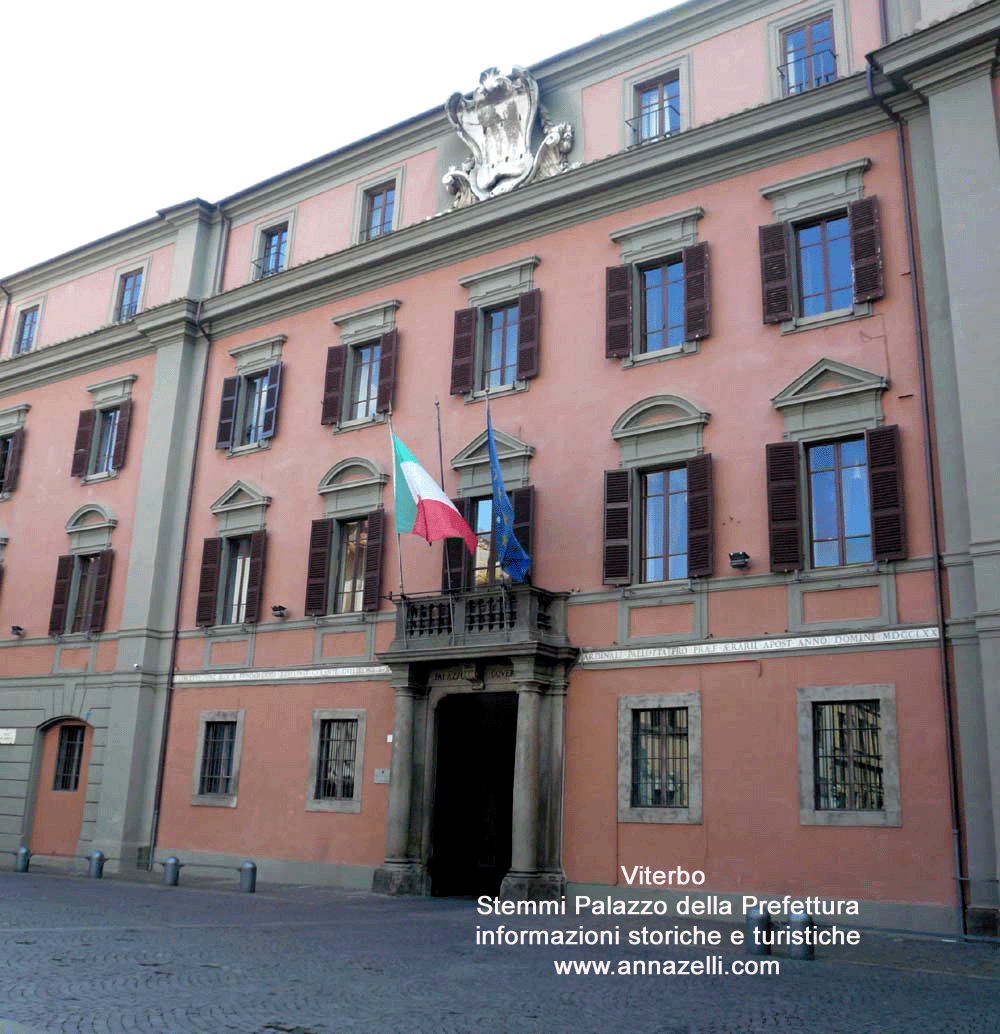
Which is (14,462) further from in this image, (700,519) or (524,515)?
(700,519)

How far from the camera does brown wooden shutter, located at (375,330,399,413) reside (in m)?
21.3

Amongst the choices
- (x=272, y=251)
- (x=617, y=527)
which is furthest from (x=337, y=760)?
(x=272, y=251)

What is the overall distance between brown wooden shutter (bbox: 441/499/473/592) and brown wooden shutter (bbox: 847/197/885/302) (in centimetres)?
739

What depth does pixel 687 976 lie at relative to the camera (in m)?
10.4

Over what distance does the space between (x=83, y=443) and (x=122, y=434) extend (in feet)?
5.02

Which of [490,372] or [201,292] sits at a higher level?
[201,292]

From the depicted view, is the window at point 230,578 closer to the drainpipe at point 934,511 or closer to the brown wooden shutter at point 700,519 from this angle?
the brown wooden shutter at point 700,519

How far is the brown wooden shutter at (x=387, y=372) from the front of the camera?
2130 centimetres

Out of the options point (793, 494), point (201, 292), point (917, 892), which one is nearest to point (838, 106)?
point (793, 494)

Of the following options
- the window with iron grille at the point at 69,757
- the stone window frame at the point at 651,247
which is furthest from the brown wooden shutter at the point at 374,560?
the window with iron grille at the point at 69,757

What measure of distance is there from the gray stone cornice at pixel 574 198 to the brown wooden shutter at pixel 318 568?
5.09 metres

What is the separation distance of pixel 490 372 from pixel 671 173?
4.73m

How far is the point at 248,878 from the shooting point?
18484 mm

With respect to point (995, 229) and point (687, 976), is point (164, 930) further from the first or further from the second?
point (995, 229)
